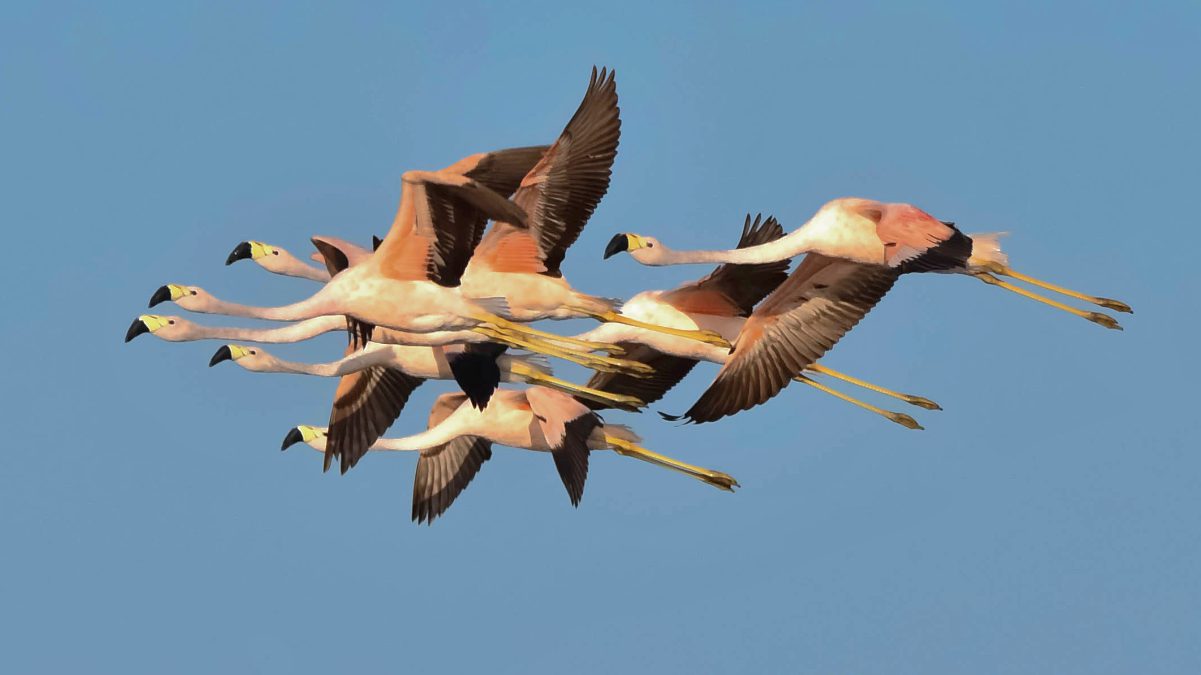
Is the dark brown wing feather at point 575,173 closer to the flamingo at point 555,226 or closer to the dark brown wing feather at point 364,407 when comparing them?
the flamingo at point 555,226

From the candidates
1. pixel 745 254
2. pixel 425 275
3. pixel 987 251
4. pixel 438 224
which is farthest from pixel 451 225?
pixel 987 251

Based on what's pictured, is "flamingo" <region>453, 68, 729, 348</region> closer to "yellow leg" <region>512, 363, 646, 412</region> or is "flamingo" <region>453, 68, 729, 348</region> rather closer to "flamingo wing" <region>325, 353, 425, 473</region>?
"yellow leg" <region>512, 363, 646, 412</region>

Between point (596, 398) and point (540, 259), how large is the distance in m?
2.78

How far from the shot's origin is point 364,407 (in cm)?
3203

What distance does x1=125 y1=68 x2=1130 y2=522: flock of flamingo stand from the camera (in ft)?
89.1

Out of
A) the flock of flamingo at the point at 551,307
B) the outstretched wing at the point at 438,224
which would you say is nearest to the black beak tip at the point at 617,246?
the flock of flamingo at the point at 551,307

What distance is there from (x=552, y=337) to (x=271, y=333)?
3.62 meters

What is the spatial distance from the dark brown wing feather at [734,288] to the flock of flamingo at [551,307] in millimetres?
23

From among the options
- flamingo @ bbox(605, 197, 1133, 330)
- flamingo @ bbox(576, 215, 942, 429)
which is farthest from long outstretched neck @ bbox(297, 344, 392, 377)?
flamingo @ bbox(605, 197, 1133, 330)

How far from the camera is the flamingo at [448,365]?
3055cm

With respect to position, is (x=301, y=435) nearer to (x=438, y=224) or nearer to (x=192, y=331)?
(x=192, y=331)

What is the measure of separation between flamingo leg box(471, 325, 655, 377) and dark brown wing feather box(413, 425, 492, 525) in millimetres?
4226

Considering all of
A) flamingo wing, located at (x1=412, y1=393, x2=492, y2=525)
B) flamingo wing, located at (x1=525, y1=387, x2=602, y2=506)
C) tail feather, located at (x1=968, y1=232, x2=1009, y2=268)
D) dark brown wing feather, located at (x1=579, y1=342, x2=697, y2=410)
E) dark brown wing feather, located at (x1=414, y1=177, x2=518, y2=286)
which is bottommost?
flamingo wing, located at (x1=412, y1=393, x2=492, y2=525)

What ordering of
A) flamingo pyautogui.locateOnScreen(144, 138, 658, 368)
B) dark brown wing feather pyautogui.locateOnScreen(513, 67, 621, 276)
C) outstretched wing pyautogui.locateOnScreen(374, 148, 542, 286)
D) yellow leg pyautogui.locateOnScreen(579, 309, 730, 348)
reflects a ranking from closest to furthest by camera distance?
outstretched wing pyautogui.locateOnScreen(374, 148, 542, 286)
flamingo pyautogui.locateOnScreen(144, 138, 658, 368)
dark brown wing feather pyautogui.locateOnScreen(513, 67, 621, 276)
yellow leg pyautogui.locateOnScreen(579, 309, 730, 348)
